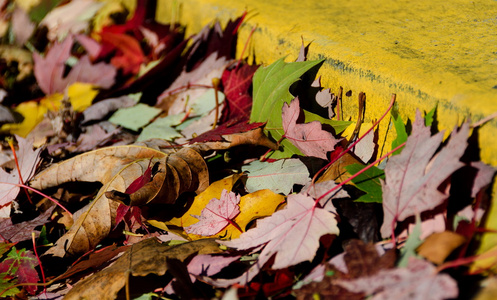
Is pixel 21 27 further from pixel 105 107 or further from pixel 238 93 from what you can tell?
pixel 238 93

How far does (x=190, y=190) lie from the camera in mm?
1090

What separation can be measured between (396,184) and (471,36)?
541 millimetres

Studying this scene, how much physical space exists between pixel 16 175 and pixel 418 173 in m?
1.11

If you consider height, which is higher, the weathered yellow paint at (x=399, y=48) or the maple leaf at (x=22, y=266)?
the weathered yellow paint at (x=399, y=48)

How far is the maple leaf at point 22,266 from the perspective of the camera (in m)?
1.00

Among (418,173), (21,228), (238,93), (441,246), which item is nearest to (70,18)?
(238,93)

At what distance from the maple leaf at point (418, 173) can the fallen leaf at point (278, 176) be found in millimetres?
253

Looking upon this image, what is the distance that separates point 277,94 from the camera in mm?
1137

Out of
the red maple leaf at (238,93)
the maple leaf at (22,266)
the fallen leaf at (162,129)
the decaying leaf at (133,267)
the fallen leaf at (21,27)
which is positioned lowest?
the maple leaf at (22,266)

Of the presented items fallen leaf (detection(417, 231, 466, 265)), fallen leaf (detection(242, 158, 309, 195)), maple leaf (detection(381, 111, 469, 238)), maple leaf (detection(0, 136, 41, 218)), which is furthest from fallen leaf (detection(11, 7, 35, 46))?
fallen leaf (detection(417, 231, 466, 265))

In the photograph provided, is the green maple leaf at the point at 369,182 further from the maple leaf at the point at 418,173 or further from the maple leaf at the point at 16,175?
the maple leaf at the point at 16,175

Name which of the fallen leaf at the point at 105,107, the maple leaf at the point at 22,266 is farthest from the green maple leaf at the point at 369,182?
the fallen leaf at the point at 105,107

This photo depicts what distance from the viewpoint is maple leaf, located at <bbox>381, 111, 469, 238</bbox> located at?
2.50 feet

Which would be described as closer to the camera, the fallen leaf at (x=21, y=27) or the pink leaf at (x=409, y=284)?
the pink leaf at (x=409, y=284)
